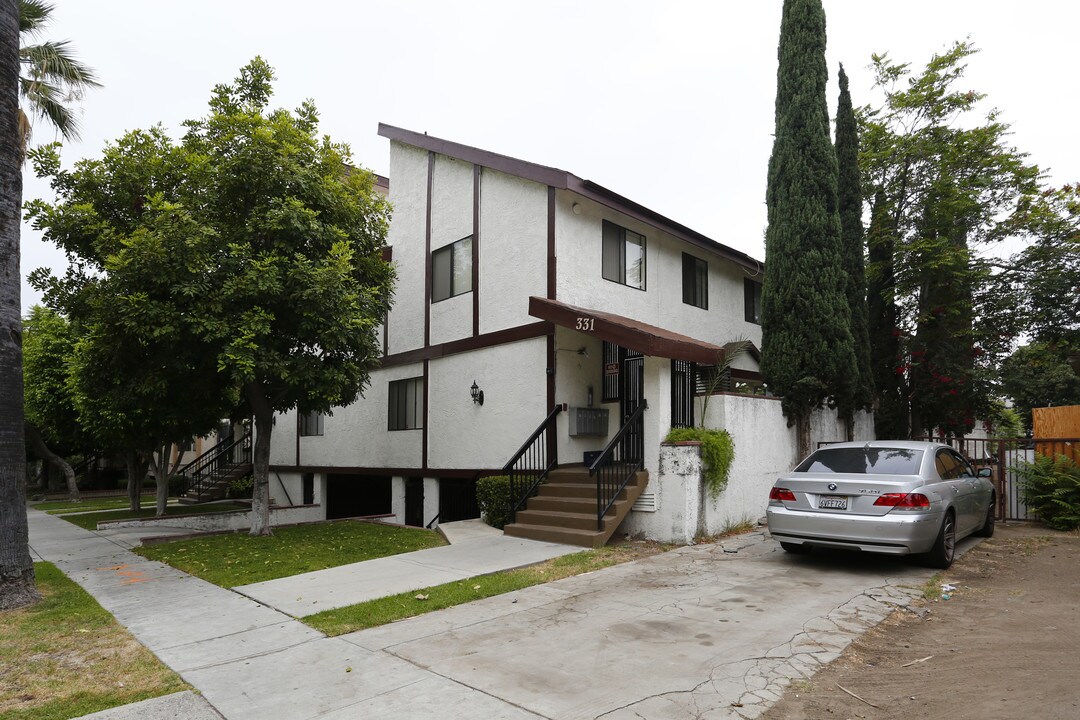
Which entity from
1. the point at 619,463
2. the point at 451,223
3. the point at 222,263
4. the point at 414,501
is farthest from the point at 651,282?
the point at 222,263

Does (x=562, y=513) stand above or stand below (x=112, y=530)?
above

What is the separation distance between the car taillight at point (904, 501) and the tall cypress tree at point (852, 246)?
251 inches

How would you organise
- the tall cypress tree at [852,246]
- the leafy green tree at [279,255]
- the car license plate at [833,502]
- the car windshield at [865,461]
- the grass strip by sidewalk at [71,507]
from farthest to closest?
the grass strip by sidewalk at [71,507]
the tall cypress tree at [852,246]
the leafy green tree at [279,255]
the car windshield at [865,461]
the car license plate at [833,502]

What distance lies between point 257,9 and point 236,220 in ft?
12.4

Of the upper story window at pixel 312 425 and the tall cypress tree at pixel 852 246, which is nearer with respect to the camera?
the tall cypress tree at pixel 852 246

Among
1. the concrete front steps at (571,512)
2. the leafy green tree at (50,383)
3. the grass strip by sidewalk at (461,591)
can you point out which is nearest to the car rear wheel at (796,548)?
the grass strip by sidewalk at (461,591)

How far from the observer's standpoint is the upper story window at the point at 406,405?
607 inches

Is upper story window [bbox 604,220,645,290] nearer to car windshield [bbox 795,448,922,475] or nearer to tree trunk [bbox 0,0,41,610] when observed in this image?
car windshield [bbox 795,448,922,475]

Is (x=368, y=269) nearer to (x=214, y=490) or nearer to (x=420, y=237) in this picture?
(x=420, y=237)

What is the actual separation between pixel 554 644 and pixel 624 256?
9.45 meters

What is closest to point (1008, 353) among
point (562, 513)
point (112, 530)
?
point (562, 513)

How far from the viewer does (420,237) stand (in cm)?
1546

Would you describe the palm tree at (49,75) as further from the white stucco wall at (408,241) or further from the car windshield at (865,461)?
the car windshield at (865,461)

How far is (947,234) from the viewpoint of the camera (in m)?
16.2
